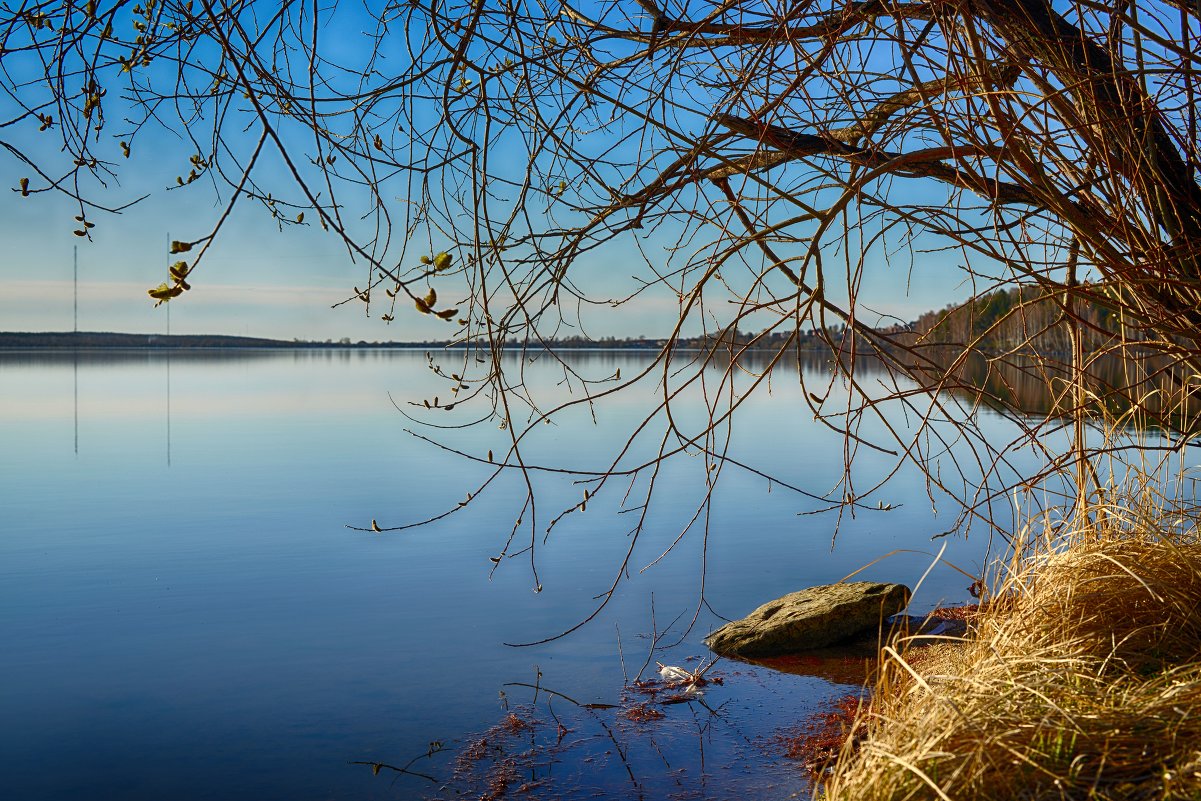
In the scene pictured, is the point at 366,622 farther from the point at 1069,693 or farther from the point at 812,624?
the point at 1069,693

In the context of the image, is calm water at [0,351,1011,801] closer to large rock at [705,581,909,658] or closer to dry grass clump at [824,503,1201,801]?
large rock at [705,581,909,658]

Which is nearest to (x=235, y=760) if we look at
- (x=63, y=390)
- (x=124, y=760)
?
(x=124, y=760)

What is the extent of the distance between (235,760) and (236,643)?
5.99 ft

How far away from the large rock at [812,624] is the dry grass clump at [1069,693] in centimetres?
246

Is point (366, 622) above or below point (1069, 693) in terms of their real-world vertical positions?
below

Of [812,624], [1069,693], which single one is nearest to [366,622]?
[812,624]

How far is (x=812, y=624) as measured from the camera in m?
6.09

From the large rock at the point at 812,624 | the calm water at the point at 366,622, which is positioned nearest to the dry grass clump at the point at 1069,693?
the calm water at the point at 366,622

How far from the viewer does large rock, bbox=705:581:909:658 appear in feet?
19.8

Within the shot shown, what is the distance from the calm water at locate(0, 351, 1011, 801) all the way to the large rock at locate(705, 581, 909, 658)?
0.86 ft

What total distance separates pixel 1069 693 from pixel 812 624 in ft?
11.7

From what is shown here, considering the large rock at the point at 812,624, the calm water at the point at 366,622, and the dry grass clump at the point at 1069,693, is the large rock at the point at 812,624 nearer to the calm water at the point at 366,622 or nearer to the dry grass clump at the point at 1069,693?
the calm water at the point at 366,622

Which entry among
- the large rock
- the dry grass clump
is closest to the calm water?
the large rock

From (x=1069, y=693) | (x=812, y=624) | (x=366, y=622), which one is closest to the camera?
(x=1069, y=693)
